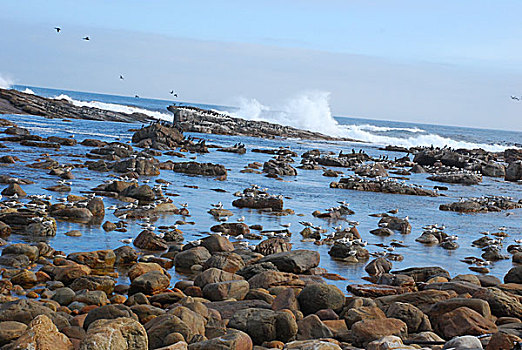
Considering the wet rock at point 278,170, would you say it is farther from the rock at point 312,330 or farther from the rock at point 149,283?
the rock at point 312,330

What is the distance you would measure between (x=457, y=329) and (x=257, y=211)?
40.1 ft

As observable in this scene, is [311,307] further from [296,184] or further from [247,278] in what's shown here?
[296,184]

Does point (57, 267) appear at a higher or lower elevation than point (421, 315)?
lower

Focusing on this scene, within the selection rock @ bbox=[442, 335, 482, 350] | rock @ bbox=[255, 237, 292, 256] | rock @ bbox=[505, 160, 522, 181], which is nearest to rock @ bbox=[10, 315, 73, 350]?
rock @ bbox=[442, 335, 482, 350]

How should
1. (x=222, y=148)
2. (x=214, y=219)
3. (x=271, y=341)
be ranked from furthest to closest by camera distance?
(x=222, y=148), (x=214, y=219), (x=271, y=341)

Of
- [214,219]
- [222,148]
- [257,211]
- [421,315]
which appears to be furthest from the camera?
[222,148]

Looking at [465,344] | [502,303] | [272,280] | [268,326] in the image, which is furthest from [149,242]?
[465,344]

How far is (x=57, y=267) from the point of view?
35.1 feet

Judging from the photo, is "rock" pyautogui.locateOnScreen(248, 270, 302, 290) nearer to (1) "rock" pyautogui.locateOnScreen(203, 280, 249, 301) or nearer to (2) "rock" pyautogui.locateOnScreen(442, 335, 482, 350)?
(1) "rock" pyautogui.locateOnScreen(203, 280, 249, 301)

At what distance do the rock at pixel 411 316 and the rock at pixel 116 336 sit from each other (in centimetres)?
389

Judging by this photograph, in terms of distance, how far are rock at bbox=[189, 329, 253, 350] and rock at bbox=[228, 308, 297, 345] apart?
0.81m

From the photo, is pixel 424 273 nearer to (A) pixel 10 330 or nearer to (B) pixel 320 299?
(B) pixel 320 299

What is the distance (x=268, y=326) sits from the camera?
25.9 feet

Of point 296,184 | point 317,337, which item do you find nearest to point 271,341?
point 317,337
